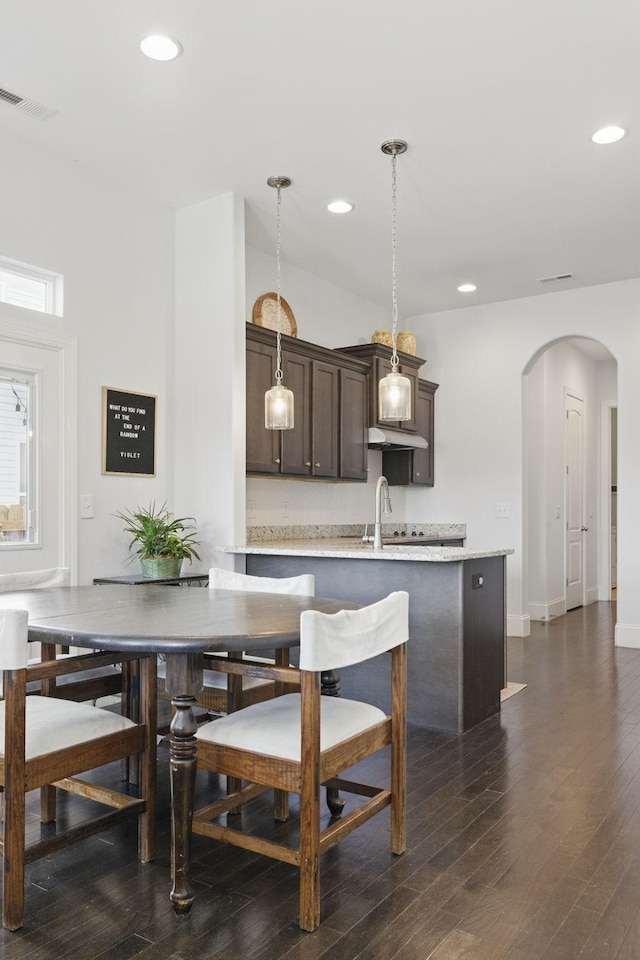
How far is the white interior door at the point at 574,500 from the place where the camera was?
321 inches

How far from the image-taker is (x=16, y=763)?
1927 mm

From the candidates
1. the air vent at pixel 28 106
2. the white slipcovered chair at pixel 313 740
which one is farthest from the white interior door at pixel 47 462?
the white slipcovered chair at pixel 313 740

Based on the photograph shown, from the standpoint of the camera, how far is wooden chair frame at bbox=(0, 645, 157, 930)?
6.29 ft

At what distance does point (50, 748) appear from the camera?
2039mm

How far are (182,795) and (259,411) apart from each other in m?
3.11

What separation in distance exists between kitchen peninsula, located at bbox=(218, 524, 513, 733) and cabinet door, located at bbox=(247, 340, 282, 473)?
30.2 inches

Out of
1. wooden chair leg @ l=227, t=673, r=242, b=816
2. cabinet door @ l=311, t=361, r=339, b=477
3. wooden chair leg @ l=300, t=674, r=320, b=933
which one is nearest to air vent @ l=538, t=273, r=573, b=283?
cabinet door @ l=311, t=361, r=339, b=477

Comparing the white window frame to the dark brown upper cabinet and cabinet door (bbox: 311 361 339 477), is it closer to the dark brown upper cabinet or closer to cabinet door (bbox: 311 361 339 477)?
the dark brown upper cabinet

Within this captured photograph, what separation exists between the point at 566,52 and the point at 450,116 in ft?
2.11

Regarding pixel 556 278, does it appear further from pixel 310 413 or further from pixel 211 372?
pixel 211 372

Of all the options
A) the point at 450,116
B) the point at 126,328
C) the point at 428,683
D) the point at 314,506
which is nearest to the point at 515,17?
the point at 450,116

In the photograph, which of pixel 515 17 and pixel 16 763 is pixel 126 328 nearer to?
pixel 515 17

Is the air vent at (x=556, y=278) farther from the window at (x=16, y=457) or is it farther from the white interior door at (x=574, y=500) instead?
the window at (x=16, y=457)

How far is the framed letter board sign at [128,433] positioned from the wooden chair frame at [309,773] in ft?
7.88
